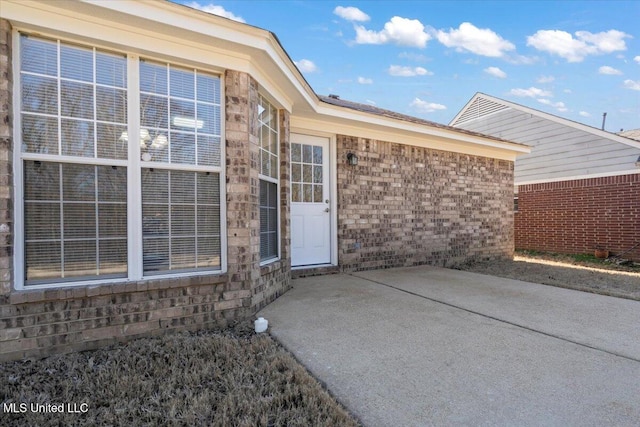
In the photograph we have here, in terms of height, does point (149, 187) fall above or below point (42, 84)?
below

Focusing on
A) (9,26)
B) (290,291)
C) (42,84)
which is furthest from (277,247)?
(9,26)

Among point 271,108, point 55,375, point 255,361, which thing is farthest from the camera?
point 271,108

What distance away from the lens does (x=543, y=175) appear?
34.7 feet

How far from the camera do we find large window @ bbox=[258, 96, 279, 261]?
4.25 meters

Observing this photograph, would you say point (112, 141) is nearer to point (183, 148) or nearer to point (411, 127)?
point (183, 148)

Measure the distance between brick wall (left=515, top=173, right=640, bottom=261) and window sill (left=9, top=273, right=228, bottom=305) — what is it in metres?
10.3

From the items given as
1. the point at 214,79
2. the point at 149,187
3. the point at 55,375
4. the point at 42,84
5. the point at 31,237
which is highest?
the point at 214,79

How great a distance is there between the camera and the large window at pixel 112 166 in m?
2.78

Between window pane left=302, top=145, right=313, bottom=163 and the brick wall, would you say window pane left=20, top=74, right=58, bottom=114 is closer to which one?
window pane left=302, top=145, right=313, bottom=163

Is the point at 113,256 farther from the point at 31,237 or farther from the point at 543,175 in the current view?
the point at 543,175

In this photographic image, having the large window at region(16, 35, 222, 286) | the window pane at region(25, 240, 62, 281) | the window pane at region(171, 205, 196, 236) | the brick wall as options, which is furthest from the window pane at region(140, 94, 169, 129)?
the brick wall

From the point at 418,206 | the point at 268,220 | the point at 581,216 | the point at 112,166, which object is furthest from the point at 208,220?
the point at 581,216

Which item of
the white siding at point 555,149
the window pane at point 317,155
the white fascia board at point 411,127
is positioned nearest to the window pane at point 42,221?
the white fascia board at point 411,127

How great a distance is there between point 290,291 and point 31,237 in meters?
2.94
